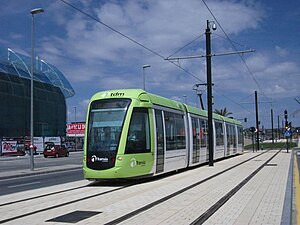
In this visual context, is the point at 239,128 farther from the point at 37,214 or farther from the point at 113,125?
the point at 37,214

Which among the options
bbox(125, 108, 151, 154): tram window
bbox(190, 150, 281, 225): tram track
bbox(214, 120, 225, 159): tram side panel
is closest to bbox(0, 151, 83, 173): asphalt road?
bbox(214, 120, 225, 159): tram side panel

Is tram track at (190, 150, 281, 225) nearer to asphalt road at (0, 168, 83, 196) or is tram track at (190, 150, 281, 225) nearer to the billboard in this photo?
asphalt road at (0, 168, 83, 196)

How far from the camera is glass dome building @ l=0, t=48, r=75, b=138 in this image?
65.2 meters

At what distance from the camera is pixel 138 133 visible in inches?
585

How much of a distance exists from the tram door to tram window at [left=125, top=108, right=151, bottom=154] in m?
0.79

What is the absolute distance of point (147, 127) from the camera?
49.9 ft

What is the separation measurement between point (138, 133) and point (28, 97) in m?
59.3

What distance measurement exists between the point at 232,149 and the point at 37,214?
1066 inches

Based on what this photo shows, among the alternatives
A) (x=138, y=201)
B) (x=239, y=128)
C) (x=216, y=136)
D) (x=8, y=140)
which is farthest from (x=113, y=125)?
(x=8, y=140)

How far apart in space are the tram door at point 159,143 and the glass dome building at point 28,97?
5130 centimetres

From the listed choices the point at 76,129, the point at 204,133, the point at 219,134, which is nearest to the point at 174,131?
the point at 204,133

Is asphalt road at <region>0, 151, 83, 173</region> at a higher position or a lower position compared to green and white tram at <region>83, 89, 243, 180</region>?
lower

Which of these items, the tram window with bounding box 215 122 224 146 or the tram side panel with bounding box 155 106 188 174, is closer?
the tram side panel with bounding box 155 106 188 174

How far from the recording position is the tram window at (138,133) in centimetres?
1452
